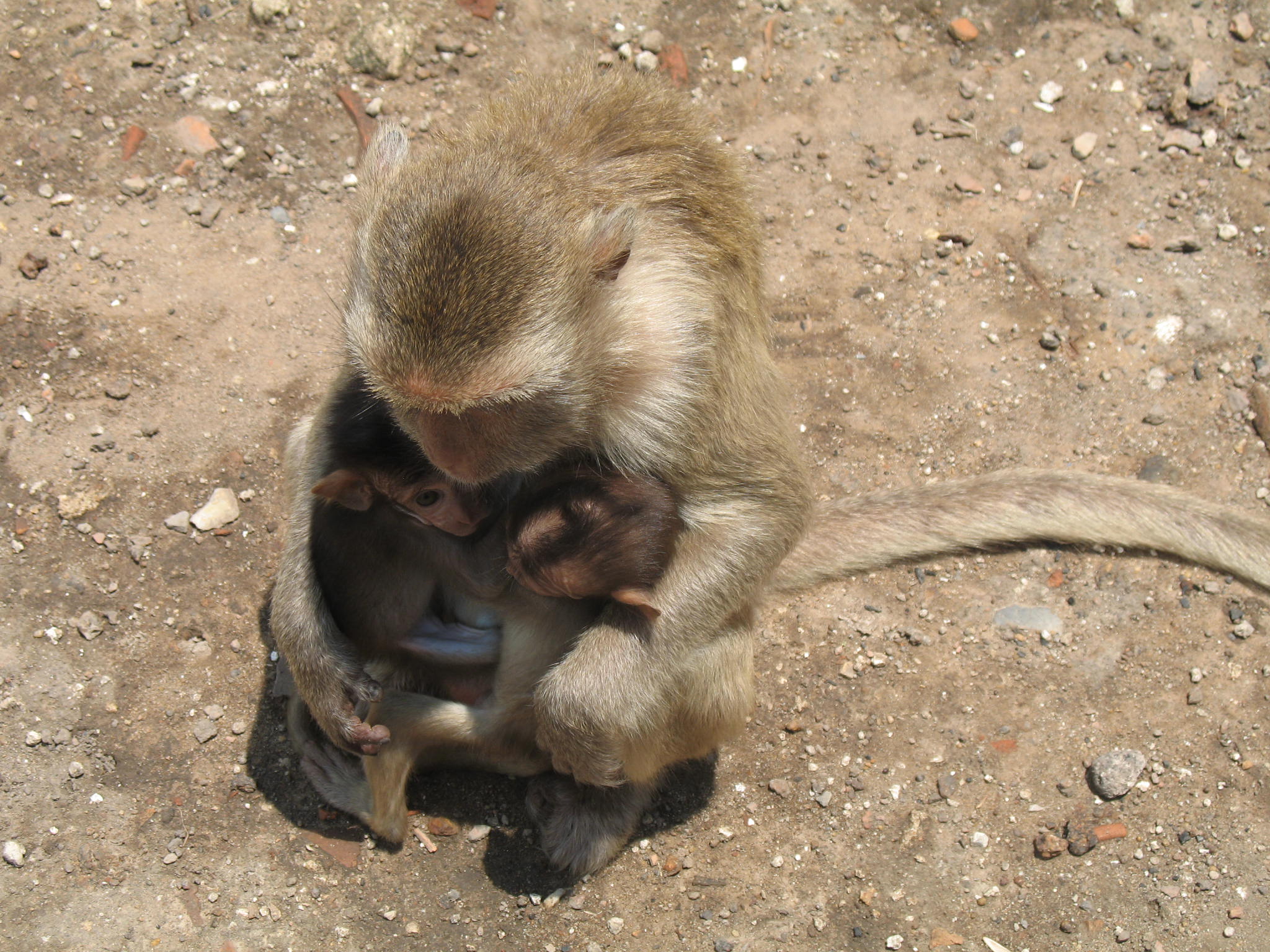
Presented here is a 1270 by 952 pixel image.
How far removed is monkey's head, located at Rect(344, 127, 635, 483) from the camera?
135 inches

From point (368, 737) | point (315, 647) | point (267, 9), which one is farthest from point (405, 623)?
point (267, 9)

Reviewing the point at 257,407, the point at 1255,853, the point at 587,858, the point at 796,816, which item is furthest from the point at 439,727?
the point at 1255,853

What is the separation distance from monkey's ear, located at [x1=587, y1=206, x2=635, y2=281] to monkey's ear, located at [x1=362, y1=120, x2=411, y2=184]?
884 mm

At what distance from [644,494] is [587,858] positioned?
179cm

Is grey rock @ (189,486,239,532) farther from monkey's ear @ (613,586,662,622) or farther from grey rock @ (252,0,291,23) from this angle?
grey rock @ (252,0,291,23)

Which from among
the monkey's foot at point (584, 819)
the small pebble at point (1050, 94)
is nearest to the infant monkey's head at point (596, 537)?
the monkey's foot at point (584, 819)

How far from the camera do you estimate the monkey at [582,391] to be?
3.48 meters

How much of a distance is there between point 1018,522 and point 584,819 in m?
2.58

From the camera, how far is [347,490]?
13.5ft

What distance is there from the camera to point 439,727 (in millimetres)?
4621

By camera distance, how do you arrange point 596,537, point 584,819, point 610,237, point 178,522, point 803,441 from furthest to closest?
point 803,441 < point 178,522 < point 584,819 < point 596,537 < point 610,237

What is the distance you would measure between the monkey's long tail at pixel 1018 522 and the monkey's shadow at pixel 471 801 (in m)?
1.17

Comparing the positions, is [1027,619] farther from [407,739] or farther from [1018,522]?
[407,739]

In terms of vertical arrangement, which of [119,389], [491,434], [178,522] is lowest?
[178,522]
